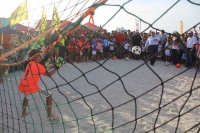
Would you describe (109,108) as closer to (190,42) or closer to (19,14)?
(19,14)

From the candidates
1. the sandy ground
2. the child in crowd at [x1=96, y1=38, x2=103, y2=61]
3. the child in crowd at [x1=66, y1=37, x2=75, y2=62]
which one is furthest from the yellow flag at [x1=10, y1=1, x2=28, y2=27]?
the child in crowd at [x1=96, y1=38, x2=103, y2=61]

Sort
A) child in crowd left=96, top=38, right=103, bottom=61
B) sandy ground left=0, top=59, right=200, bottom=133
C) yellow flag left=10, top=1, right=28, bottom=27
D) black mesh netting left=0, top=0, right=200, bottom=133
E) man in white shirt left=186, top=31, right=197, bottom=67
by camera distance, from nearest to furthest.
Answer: black mesh netting left=0, top=0, right=200, bottom=133, sandy ground left=0, top=59, right=200, bottom=133, yellow flag left=10, top=1, right=28, bottom=27, man in white shirt left=186, top=31, right=197, bottom=67, child in crowd left=96, top=38, right=103, bottom=61

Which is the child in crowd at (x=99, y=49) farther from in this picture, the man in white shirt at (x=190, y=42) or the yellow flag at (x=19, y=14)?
the yellow flag at (x=19, y=14)

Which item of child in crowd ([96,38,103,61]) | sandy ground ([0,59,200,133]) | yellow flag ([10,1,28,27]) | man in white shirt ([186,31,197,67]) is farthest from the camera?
child in crowd ([96,38,103,61])

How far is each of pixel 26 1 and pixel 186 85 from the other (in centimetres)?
411

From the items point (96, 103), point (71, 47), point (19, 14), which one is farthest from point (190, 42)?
point (19, 14)

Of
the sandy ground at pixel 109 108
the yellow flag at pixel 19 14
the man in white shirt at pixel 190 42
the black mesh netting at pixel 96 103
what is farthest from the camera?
the man in white shirt at pixel 190 42

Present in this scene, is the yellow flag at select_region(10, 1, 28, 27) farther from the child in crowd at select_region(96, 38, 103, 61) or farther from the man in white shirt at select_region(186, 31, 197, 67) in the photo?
the child in crowd at select_region(96, 38, 103, 61)

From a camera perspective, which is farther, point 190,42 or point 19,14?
point 190,42

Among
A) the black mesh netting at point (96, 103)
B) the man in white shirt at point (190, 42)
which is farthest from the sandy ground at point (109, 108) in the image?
the man in white shirt at point (190, 42)

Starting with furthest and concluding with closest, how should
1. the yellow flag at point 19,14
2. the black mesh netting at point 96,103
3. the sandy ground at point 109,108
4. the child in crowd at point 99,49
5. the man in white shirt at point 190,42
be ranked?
the child in crowd at point 99,49 < the man in white shirt at point 190,42 < the yellow flag at point 19,14 < the sandy ground at point 109,108 < the black mesh netting at point 96,103

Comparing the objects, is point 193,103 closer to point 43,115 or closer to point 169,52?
point 43,115

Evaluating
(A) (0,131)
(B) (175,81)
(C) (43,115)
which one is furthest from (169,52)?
(A) (0,131)

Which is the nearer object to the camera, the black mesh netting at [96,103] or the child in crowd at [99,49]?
the black mesh netting at [96,103]
